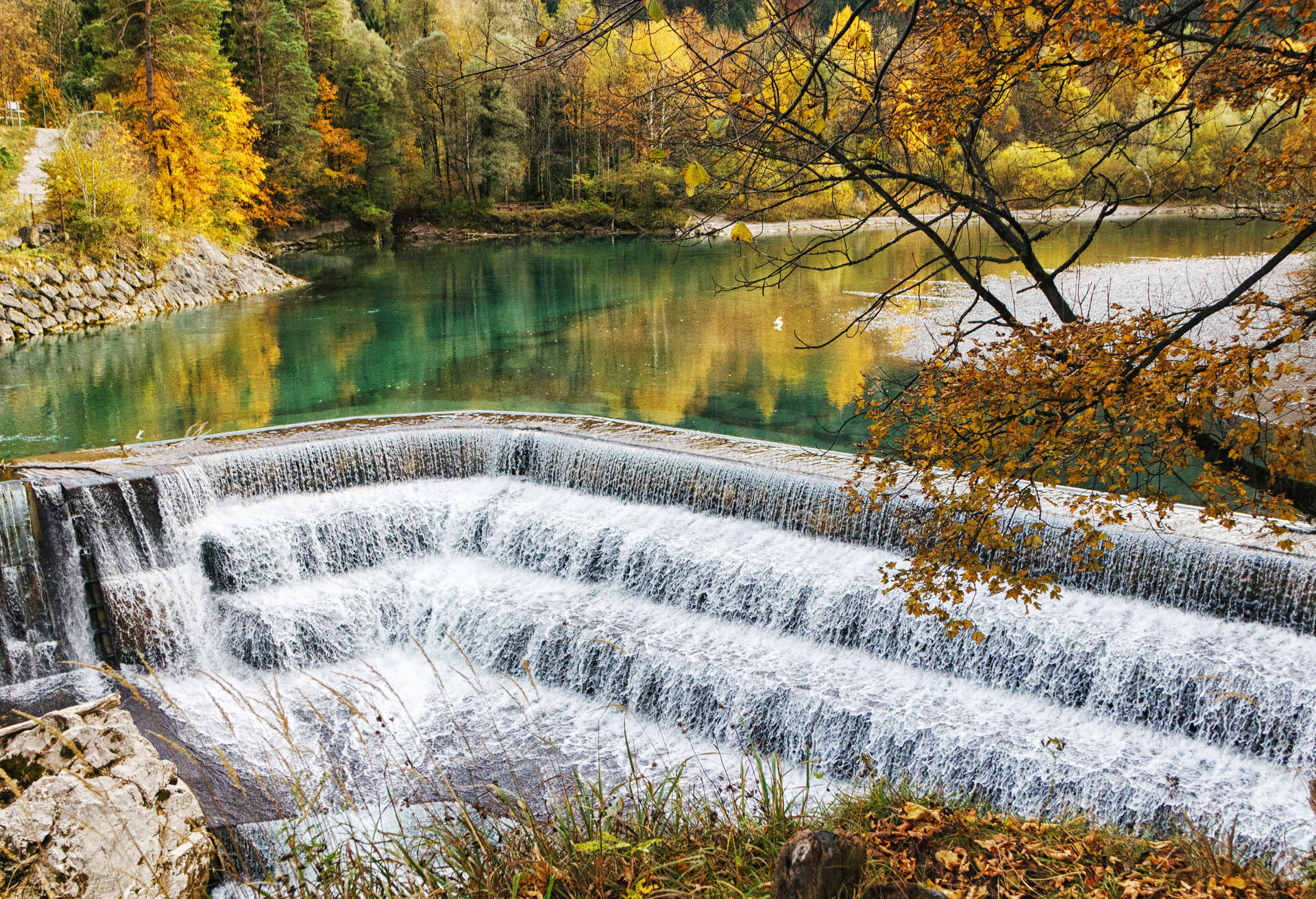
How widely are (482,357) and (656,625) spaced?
9.07 m

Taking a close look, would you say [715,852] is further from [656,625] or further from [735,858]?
[656,625]

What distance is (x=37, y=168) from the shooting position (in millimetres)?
19703

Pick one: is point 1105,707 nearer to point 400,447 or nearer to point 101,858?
point 101,858

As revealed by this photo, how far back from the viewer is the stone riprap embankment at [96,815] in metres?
3.96

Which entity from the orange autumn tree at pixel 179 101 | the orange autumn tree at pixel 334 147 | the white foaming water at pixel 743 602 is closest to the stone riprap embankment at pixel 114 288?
the orange autumn tree at pixel 179 101

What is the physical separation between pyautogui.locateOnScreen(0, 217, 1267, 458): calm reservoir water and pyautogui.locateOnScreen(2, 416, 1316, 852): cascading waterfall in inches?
92.6

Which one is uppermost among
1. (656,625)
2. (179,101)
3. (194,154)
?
(179,101)

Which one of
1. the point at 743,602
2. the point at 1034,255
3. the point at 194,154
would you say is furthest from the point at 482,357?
the point at 194,154

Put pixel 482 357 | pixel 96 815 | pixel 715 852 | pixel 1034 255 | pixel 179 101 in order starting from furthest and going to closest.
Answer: pixel 179 101, pixel 482 357, pixel 96 815, pixel 1034 255, pixel 715 852

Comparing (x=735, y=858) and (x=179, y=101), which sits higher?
(x=179, y=101)

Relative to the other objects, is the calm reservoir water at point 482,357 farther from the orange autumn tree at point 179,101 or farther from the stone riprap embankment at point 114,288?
the orange autumn tree at point 179,101

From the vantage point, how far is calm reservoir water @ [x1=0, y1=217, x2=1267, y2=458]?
469 inches

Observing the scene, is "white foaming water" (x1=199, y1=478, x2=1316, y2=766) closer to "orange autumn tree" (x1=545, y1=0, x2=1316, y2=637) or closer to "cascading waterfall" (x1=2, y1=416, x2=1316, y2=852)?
"cascading waterfall" (x1=2, y1=416, x2=1316, y2=852)

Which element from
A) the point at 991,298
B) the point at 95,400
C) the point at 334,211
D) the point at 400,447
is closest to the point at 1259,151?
the point at 991,298
